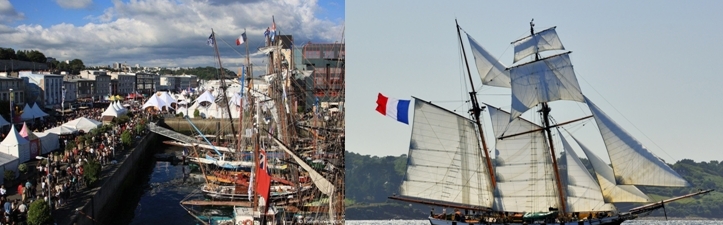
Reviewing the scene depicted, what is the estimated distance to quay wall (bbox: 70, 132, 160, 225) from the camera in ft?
54.3

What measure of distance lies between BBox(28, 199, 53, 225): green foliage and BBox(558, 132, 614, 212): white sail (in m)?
12.1

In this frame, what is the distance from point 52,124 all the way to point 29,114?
1.39 metres

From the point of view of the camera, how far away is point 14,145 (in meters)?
19.3

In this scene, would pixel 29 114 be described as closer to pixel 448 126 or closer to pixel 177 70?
pixel 448 126

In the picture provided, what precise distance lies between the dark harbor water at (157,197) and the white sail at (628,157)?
11.5 m

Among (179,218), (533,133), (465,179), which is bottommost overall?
(179,218)

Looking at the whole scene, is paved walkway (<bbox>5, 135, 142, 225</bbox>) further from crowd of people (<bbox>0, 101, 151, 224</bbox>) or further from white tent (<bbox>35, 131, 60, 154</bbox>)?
white tent (<bbox>35, 131, 60, 154</bbox>)

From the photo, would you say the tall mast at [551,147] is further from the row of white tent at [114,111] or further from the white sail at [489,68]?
the row of white tent at [114,111]

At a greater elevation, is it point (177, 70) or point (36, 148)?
point (177, 70)

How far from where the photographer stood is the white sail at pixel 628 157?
53.5ft

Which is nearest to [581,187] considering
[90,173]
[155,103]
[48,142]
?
[90,173]

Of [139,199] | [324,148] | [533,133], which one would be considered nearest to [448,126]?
[533,133]

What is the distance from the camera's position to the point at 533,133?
59.3ft

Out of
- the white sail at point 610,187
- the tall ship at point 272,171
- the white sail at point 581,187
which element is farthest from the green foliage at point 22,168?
the white sail at point 610,187
